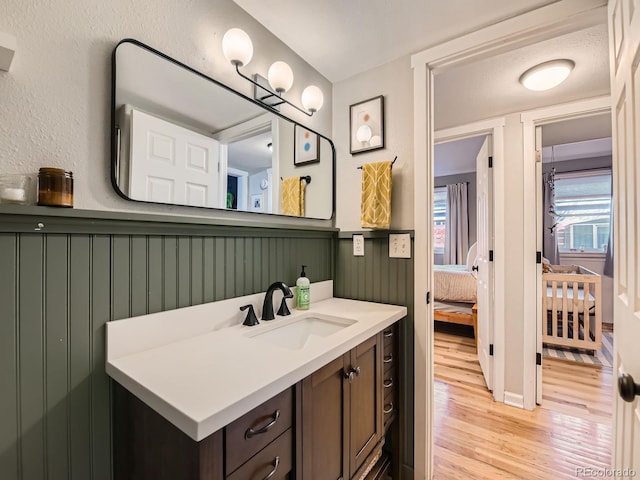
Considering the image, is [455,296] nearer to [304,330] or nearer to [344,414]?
[304,330]

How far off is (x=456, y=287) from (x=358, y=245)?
2.47 meters

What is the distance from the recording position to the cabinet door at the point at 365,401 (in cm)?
113

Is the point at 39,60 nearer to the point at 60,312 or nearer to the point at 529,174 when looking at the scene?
the point at 60,312

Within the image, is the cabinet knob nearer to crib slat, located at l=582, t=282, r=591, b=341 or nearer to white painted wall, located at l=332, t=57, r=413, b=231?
white painted wall, located at l=332, t=57, r=413, b=231

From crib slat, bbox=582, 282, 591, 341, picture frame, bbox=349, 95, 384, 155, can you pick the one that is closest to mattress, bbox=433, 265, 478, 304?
crib slat, bbox=582, 282, 591, 341

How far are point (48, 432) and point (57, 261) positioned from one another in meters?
0.46

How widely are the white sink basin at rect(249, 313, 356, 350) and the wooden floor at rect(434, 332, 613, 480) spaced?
1011 millimetres

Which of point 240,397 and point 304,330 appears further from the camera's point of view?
point 304,330

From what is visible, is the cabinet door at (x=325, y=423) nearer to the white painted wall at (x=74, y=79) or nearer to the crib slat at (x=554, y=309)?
the white painted wall at (x=74, y=79)

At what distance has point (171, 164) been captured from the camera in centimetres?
105

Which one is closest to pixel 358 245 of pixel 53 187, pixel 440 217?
pixel 53 187

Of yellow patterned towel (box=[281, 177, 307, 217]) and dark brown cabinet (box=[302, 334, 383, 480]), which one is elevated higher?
yellow patterned towel (box=[281, 177, 307, 217])

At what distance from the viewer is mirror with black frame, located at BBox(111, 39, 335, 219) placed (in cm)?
95

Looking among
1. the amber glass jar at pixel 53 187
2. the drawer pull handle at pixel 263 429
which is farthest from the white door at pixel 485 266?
the amber glass jar at pixel 53 187
